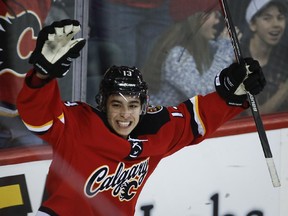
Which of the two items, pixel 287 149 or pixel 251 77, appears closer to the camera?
pixel 251 77

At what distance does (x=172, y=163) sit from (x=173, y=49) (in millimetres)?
450

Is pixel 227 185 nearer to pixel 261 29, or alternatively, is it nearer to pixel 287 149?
pixel 287 149

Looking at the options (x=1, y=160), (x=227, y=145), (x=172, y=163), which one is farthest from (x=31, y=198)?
(x=227, y=145)

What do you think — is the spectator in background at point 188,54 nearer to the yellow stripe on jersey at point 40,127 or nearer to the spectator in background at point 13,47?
the spectator in background at point 13,47

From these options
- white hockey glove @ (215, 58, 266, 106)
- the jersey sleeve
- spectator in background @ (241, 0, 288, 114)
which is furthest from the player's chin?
spectator in background @ (241, 0, 288, 114)

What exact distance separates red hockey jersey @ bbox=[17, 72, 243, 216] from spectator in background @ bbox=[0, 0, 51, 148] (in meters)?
0.50

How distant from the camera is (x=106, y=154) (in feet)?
8.69

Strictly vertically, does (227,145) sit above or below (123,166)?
above

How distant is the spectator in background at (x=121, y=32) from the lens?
3.24 m

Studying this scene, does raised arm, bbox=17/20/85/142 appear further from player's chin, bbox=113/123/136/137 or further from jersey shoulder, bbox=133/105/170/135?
jersey shoulder, bbox=133/105/170/135

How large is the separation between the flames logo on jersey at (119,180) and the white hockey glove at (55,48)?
0.47 meters

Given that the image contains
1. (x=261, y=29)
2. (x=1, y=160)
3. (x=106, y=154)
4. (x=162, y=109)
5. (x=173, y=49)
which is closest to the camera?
(x=106, y=154)

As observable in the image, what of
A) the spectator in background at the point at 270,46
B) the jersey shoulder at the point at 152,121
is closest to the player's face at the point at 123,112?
the jersey shoulder at the point at 152,121

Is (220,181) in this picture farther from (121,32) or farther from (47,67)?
(47,67)
